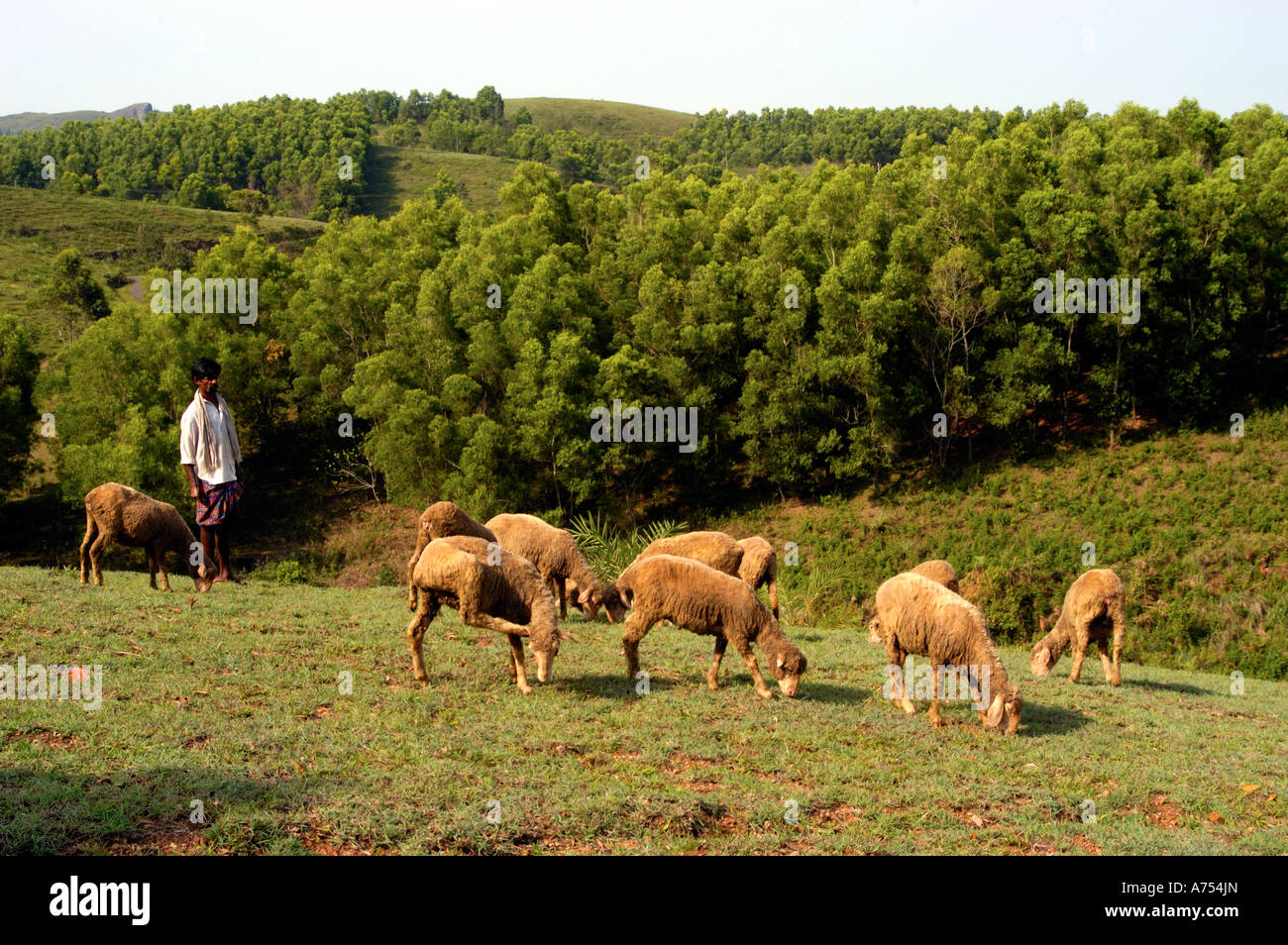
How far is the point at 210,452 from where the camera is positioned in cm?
1460

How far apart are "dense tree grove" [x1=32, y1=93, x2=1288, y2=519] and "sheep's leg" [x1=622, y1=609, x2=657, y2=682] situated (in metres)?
33.0

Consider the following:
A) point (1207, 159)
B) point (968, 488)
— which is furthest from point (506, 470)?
point (1207, 159)

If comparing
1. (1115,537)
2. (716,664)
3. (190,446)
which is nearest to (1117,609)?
(716,664)

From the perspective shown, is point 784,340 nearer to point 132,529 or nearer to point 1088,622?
point 1088,622

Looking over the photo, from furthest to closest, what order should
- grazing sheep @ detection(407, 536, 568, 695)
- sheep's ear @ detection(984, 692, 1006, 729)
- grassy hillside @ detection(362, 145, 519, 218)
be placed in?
grassy hillside @ detection(362, 145, 519, 218)
sheep's ear @ detection(984, 692, 1006, 729)
grazing sheep @ detection(407, 536, 568, 695)

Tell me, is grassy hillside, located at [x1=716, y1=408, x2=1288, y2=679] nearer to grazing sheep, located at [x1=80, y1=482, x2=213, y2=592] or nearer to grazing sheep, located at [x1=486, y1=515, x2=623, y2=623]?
grazing sheep, located at [x1=486, y1=515, x2=623, y2=623]

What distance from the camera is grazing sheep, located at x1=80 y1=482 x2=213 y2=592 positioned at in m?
16.2

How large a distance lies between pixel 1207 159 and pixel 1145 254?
21037 mm

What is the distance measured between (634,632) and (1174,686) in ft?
36.8

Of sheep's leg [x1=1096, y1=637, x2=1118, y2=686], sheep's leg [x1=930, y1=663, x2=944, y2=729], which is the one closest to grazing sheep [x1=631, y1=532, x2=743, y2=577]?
sheep's leg [x1=930, y1=663, x2=944, y2=729]

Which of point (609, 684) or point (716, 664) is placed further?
point (716, 664)

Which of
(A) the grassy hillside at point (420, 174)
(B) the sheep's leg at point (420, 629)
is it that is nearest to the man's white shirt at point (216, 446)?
(B) the sheep's leg at point (420, 629)

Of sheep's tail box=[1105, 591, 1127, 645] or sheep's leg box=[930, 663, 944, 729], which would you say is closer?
sheep's leg box=[930, 663, 944, 729]

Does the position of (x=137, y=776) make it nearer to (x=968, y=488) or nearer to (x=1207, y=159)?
(x=968, y=488)
